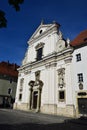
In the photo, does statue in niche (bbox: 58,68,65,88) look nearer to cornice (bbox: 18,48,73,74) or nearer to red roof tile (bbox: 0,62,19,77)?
cornice (bbox: 18,48,73,74)

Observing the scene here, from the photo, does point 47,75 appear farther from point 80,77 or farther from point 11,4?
Result: point 11,4

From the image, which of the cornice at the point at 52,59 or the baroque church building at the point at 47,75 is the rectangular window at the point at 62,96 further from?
the cornice at the point at 52,59

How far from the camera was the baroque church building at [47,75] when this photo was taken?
2283 centimetres

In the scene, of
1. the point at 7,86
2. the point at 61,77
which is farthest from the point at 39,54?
the point at 7,86

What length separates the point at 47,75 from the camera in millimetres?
26984

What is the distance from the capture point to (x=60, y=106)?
22891 millimetres

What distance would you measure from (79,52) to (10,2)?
18.2 meters

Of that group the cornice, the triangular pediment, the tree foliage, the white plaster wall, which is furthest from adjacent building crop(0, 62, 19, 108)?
the tree foliage

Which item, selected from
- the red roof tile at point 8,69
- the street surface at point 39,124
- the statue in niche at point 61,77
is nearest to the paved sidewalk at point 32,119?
the street surface at point 39,124

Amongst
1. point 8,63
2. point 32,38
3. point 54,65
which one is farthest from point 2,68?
point 54,65

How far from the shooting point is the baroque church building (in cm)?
2283

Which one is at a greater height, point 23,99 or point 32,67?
point 32,67

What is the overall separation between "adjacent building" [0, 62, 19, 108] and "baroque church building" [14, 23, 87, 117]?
8235 mm

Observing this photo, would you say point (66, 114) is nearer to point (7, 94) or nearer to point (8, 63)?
point (7, 94)
